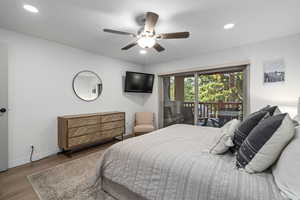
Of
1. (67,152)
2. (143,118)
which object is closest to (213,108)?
(143,118)

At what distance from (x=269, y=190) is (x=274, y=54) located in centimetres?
291

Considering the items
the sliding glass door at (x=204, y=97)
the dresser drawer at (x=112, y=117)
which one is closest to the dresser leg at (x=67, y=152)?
the dresser drawer at (x=112, y=117)

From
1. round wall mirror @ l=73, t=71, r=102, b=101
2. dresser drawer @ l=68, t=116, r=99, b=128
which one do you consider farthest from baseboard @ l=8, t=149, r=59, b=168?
round wall mirror @ l=73, t=71, r=102, b=101

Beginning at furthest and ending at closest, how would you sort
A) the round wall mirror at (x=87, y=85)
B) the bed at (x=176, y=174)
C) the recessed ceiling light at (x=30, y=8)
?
1. the round wall mirror at (x=87, y=85)
2. the recessed ceiling light at (x=30, y=8)
3. the bed at (x=176, y=174)

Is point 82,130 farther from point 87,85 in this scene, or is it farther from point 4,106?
point 4,106

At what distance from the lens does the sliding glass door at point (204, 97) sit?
3367 millimetres

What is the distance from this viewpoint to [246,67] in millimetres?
3029

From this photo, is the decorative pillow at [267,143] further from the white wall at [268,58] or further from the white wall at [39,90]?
the white wall at [39,90]

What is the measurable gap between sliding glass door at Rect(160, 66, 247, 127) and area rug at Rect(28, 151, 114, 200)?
281 cm

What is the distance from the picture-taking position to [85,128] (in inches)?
117

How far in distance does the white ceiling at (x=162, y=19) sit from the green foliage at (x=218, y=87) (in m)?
0.87

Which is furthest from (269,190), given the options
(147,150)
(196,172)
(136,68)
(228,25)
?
(136,68)

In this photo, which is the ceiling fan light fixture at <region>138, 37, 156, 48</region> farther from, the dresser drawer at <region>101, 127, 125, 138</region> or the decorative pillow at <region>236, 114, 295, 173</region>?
the dresser drawer at <region>101, 127, 125, 138</region>

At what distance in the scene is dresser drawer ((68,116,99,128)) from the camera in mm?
2760
